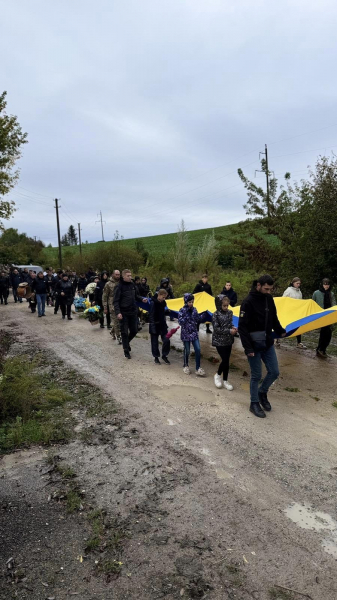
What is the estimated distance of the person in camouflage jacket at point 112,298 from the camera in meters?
10.4

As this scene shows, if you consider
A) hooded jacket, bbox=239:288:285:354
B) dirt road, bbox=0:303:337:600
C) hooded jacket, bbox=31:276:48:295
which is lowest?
dirt road, bbox=0:303:337:600

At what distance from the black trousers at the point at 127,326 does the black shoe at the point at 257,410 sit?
3869 mm

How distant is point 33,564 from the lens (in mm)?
2900

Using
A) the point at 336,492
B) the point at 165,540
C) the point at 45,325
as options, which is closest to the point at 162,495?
the point at 165,540

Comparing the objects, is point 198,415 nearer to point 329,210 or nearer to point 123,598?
point 123,598

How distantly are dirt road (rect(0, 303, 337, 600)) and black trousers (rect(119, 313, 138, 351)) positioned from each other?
5.40 feet

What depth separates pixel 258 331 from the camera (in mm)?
5559

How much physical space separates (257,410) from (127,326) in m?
4.16

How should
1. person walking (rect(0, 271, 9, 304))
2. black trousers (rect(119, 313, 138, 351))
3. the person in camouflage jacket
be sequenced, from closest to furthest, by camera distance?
black trousers (rect(119, 313, 138, 351)) → the person in camouflage jacket → person walking (rect(0, 271, 9, 304))

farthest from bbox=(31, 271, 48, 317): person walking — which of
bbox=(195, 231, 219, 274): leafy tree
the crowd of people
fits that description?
bbox=(195, 231, 219, 274): leafy tree

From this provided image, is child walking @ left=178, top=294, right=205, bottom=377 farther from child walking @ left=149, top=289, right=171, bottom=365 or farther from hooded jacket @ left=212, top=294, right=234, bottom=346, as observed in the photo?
child walking @ left=149, top=289, right=171, bottom=365

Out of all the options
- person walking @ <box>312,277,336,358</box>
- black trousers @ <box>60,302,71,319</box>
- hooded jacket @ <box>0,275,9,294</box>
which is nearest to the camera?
person walking @ <box>312,277,336,358</box>

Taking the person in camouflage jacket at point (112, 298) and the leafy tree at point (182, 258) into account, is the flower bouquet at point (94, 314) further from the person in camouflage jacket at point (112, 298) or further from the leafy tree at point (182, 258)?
the leafy tree at point (182, 258)

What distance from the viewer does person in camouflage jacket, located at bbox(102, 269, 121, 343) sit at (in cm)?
1044
